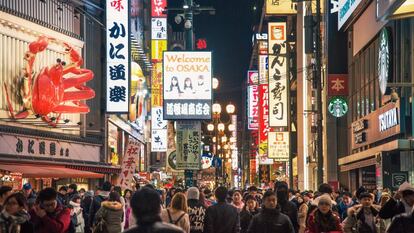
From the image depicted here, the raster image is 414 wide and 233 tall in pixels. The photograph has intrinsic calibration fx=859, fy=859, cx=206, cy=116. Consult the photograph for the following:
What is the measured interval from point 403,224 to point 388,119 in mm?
21106

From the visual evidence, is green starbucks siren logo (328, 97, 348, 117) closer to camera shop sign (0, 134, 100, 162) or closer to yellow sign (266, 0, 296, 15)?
camera shop sign (0, 134, 100, 162)

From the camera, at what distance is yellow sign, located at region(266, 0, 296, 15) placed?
56.7 metres

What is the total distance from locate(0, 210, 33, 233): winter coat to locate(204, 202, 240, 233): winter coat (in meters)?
4.51

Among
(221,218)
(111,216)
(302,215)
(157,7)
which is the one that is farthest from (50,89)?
(157,7)

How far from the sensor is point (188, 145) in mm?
28078

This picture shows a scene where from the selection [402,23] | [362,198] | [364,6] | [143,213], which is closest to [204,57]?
[402,23]

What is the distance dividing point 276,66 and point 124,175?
32.2m

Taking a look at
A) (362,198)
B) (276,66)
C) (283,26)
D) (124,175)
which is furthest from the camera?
(283,26)

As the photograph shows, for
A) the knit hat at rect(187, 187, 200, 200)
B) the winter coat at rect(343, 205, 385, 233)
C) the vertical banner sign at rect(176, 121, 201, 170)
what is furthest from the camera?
the vertical banner sign at rect(176, 121, 201, 170)

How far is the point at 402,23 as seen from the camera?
2898cm

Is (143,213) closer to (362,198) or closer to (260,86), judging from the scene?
(362,198)

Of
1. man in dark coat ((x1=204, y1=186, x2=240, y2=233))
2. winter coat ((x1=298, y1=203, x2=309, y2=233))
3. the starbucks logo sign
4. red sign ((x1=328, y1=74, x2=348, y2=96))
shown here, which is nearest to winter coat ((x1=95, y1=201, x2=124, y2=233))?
man in dark coat ((x1=204, y1=186, x2=240, y2=233))

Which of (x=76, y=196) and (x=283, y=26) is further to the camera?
(x=283, y=26)

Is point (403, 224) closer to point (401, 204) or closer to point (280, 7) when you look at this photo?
point (401, 204)
